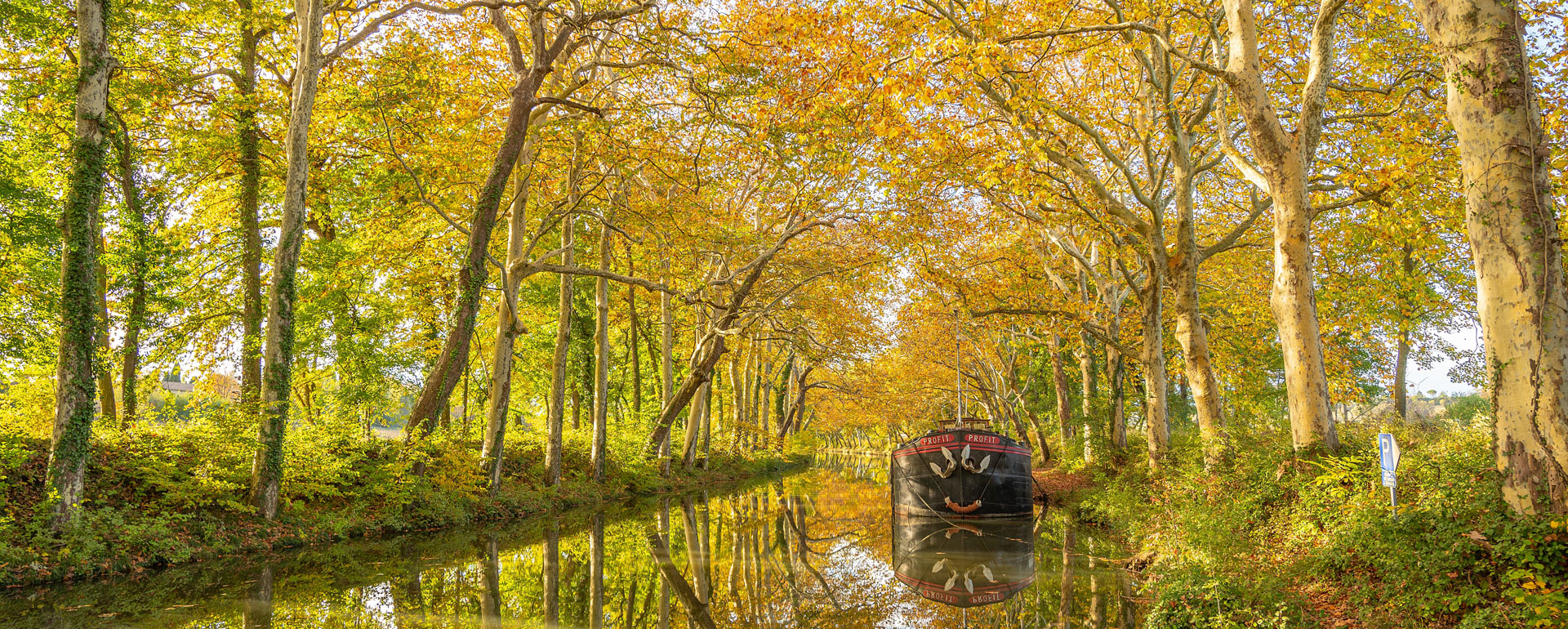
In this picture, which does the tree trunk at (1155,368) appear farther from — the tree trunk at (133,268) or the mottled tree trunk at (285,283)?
the tree trunk at (133,268)

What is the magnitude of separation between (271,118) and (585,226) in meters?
8.74

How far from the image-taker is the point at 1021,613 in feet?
25.1

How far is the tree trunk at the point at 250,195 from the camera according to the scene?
44.0ft

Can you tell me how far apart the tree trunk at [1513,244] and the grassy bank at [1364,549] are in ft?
1.41

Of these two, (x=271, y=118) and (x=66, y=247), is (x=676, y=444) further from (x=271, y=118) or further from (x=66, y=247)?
(x=66, y=247)

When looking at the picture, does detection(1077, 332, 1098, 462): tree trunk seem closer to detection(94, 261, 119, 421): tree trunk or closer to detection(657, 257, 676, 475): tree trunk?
detection(657, 257, 676, 475): tree trunk

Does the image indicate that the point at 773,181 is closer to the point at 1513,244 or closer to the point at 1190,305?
the point at 1190,305

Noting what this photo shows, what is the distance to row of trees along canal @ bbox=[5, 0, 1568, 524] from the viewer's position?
27.9ft

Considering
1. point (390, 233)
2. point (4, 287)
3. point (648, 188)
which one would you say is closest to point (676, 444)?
point (648, 188)

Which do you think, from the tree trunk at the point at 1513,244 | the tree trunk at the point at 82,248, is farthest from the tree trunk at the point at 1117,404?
the tree trunk at the point at 82,248

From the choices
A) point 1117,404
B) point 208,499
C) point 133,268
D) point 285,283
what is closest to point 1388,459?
point 285,283

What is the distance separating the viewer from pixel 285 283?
11.7m

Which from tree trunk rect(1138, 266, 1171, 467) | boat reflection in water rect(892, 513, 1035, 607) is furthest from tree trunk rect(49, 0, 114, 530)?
tree trunk rect(1138, 266, 1171, 467)

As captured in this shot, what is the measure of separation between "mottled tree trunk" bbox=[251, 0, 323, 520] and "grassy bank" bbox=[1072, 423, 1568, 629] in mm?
11856
